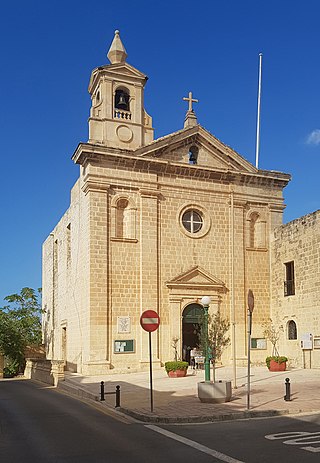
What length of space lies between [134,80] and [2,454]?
22.0 m

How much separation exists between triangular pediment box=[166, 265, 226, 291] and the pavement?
3.96m

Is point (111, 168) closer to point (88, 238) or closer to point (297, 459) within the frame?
point (88, 238)

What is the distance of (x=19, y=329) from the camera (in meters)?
35.7

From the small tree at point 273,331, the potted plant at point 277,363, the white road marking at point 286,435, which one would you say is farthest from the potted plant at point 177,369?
the white road marking at point 286,435

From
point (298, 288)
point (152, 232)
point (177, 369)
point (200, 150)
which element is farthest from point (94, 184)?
point (298, 288)

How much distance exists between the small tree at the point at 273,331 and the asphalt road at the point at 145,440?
15.8 m

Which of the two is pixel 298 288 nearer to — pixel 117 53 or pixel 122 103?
pixel 122 103

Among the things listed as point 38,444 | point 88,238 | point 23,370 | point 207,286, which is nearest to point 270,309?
point 207,286

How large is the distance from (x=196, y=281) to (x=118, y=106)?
939cm

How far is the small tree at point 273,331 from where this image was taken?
27859 millimetres

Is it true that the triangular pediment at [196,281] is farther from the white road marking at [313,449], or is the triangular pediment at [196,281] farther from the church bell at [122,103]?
the white road marking at [313,449]

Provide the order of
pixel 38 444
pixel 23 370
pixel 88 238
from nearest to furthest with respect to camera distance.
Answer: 1. pixel 38 444
2. pixel 88 238
3. pixel 23 370

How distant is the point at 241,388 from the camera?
1770 centimetres

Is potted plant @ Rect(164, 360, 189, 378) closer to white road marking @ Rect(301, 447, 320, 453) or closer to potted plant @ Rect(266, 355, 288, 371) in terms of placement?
potted plant @ Rect(266, 355, 288, 371)
